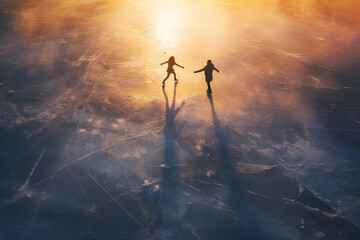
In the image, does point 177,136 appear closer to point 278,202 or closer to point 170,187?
point 170,187

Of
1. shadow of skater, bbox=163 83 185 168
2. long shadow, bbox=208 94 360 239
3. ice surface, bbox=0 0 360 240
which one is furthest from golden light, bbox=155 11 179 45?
long shadow, bbox=208 94 360 239

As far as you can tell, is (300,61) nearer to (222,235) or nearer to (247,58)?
(247,58)

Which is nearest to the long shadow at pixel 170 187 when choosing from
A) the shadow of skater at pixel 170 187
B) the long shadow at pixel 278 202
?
the shadow of skater at pixel 170 187

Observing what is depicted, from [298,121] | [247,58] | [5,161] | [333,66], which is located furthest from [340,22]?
[5,161]

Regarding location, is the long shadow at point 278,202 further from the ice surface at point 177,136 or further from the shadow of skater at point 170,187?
the shadow of skater at point 170,187

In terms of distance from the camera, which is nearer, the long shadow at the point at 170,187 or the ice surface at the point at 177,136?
the long shadow at the point at 170,187

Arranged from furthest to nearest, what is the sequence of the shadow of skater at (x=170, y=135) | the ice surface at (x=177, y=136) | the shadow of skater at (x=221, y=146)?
the shadow of skater at (x=170, y=135)
the shadow of skater at (x=221, y=146)
the ice surface at (x=177, y=136)

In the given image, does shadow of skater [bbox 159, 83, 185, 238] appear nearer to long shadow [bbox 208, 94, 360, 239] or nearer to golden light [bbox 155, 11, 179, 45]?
long shadow [bbox 208, 94, 360, 239]

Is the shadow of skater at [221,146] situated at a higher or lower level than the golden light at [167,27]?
lower

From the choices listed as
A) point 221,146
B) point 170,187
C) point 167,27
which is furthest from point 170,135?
point 167,27
